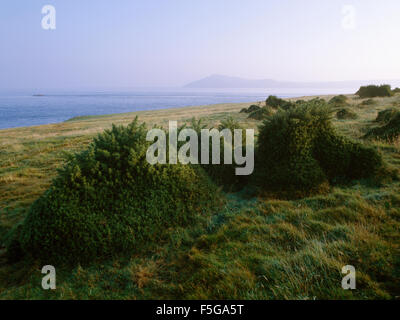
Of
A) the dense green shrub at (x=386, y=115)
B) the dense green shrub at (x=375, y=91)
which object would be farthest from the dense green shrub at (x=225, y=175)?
the dense green shrub at (x=375, y=91)

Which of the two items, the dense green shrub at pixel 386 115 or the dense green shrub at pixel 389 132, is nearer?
the dense green shrub at pixel 389 132

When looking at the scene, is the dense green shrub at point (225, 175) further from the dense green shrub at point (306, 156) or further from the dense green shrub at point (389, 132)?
the dense green shrub at point (389, 132)

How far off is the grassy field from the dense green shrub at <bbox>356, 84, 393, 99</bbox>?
33.2m

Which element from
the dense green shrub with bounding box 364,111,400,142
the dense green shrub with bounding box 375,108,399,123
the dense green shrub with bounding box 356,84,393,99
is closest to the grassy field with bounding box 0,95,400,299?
the dense green shrub with bounding box 364,111,400,142

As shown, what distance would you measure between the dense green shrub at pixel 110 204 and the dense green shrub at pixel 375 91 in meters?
36.4

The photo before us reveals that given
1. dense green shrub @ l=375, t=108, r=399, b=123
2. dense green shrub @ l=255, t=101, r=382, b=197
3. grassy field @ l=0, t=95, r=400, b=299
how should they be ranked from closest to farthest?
grassy field @ l=0, t=95, r=400, b=299
dense green shrub @ l=255, t=101, r=382, b=197
dense green shrub @ l=375, t=108, r=399, b=123

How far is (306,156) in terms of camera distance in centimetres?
627

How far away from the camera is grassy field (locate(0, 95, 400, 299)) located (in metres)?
3.14

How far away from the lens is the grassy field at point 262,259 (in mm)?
3137

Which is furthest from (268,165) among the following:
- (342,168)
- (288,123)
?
(342,168)

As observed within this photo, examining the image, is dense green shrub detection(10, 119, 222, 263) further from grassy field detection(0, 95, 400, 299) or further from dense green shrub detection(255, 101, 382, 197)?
dense green shrub detection(255, 101, 382, 197)

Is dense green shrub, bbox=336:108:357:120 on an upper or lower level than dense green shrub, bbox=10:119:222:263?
upper
